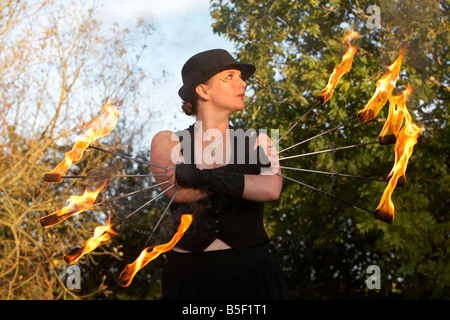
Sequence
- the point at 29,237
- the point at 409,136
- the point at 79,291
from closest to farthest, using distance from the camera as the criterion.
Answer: the point at 409,136 < the point at 29,237 < the point at 79,291

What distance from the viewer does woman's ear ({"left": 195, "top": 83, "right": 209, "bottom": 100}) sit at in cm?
258

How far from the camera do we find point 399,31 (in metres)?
5.29

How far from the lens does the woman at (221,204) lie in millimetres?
2195

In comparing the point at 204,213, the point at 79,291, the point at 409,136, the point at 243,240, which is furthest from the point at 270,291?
the point at 79,291

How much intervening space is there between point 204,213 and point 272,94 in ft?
9.73

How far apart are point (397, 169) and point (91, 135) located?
1489 mm

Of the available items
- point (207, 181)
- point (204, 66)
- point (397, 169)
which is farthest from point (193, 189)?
point (397, 169)

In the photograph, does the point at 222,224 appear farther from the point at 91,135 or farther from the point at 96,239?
the point at 91,135

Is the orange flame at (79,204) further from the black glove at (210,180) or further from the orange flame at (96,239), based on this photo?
the black glove at (210,180)

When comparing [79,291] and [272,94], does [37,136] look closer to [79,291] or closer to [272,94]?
[79,291]

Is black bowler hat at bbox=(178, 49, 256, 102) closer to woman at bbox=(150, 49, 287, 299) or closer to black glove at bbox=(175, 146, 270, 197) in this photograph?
woman at bbox=(150, 49, 287, 299)

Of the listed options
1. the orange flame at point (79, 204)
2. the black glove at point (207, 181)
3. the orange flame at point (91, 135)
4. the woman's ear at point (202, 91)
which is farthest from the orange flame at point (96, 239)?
the woman's ear at point (202, 91)

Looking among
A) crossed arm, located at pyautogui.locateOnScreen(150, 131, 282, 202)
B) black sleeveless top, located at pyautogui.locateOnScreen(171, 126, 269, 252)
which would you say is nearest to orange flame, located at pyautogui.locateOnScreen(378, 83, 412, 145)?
crossed arm, located at pyautogui.locateOnScreen(150, 131, 282, 202)

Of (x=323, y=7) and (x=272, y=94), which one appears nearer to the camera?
(x=272, y=94)
